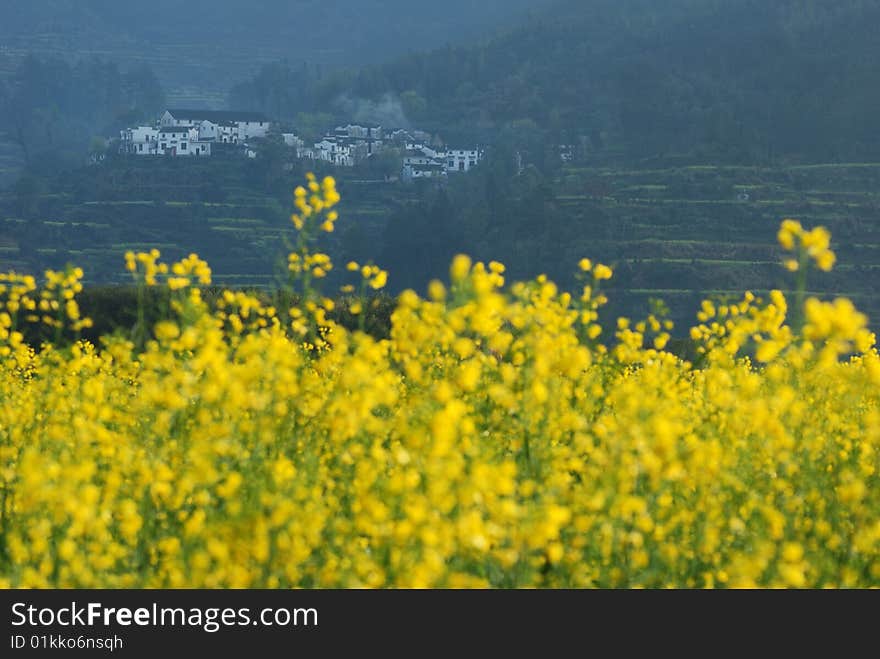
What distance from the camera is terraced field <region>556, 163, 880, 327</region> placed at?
75.4 m

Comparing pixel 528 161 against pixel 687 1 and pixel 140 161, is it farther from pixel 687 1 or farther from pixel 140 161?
pixel 687 1

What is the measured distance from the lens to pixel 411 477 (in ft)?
17.1

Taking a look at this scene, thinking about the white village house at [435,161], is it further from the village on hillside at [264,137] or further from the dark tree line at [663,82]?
the dark tree line at [663,82]

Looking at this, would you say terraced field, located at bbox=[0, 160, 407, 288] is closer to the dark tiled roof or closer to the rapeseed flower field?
the dark tiled roof

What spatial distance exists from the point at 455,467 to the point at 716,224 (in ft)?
267

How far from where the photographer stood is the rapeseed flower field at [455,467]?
5285mm

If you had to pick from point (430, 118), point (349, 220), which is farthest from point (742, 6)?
point (349, 220)

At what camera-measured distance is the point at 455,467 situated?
4934 mm

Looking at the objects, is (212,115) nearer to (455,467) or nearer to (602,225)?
(602,225)

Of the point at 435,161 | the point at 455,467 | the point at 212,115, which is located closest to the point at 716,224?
the point at 435,161

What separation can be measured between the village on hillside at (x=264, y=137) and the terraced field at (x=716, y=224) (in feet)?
86.0

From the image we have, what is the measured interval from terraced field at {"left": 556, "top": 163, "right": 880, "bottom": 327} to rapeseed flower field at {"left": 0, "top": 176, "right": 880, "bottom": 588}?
65.1 metres

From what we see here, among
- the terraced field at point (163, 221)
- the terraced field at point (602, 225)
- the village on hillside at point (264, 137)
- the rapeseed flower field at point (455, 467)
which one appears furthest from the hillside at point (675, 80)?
the rapeseed flower field at point (455, 467)

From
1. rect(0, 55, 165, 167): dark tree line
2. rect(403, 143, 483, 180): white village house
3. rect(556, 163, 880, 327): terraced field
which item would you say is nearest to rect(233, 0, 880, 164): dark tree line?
rect(556, 163, 880, 327): terraced field
